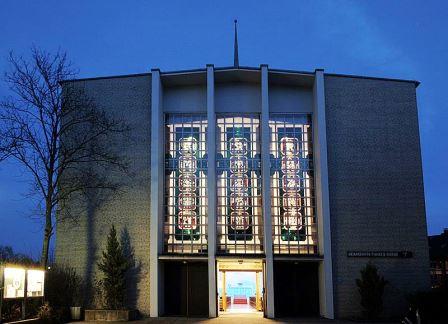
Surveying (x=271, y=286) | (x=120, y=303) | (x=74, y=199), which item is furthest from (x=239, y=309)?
(x=74, y=199)

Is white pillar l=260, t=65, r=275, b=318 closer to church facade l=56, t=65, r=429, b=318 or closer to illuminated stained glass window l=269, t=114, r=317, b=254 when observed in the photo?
church facade l=56, t=65, r=429, b=318

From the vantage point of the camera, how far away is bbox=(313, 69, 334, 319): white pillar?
23.4 m

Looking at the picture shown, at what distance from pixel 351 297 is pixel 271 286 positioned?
323 centimetres

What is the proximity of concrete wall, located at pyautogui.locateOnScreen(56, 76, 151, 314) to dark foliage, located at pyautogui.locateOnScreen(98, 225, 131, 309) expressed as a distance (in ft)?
2.19

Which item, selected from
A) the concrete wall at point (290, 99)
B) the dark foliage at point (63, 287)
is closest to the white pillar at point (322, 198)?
the concrete wall at point (290, 99)

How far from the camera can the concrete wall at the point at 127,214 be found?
23656 millimetres

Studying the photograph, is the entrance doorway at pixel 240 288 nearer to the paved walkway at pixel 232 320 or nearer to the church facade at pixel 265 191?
the church facade at pixel 265 191

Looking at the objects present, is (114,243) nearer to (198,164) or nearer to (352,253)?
(198,164)

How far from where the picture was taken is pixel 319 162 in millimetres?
24406

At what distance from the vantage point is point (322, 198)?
24016 millimetres

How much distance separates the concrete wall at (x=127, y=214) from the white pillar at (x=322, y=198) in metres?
7.06

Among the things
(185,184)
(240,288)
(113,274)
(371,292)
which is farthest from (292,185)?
(113,274)

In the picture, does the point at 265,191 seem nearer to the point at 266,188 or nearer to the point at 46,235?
the point at 266,188

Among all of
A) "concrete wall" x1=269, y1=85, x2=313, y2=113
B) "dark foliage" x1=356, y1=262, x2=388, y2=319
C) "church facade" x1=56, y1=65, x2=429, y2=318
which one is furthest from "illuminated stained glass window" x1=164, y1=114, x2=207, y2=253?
"dark foliage" x1=356, y1=262, x2=388, y2=319
